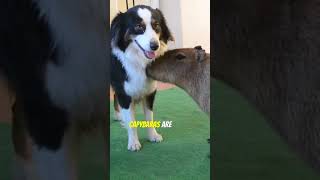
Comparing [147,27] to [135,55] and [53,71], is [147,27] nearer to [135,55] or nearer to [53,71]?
[135,55]

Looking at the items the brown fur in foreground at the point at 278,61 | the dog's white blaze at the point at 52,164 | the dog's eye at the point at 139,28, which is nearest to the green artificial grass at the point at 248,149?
the brown fur in foreground at the point at 278,61

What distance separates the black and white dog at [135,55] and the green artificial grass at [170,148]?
0.06ft

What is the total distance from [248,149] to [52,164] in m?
0.48

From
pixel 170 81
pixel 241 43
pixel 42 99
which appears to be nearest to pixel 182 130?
pixel 170 81

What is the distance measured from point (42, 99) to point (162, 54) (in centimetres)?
31

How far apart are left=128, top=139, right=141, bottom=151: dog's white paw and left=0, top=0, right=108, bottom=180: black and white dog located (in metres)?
0.09

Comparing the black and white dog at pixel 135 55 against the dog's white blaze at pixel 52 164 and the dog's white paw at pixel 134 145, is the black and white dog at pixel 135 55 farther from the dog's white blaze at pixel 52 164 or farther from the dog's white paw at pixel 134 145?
the dog's white blaze at pixel 52 164

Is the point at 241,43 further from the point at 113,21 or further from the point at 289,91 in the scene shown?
the point at 113,21

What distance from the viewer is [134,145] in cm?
96

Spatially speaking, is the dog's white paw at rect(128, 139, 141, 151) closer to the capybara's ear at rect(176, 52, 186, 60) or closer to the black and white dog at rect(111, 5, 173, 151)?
the black and white dog at rect(111, 5, 173, 151)

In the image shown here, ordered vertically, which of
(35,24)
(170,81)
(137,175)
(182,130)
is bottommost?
(137,175)

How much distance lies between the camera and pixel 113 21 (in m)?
0.91

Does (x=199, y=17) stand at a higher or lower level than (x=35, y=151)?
higher

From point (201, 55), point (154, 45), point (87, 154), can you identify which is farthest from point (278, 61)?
point (87, 154)
